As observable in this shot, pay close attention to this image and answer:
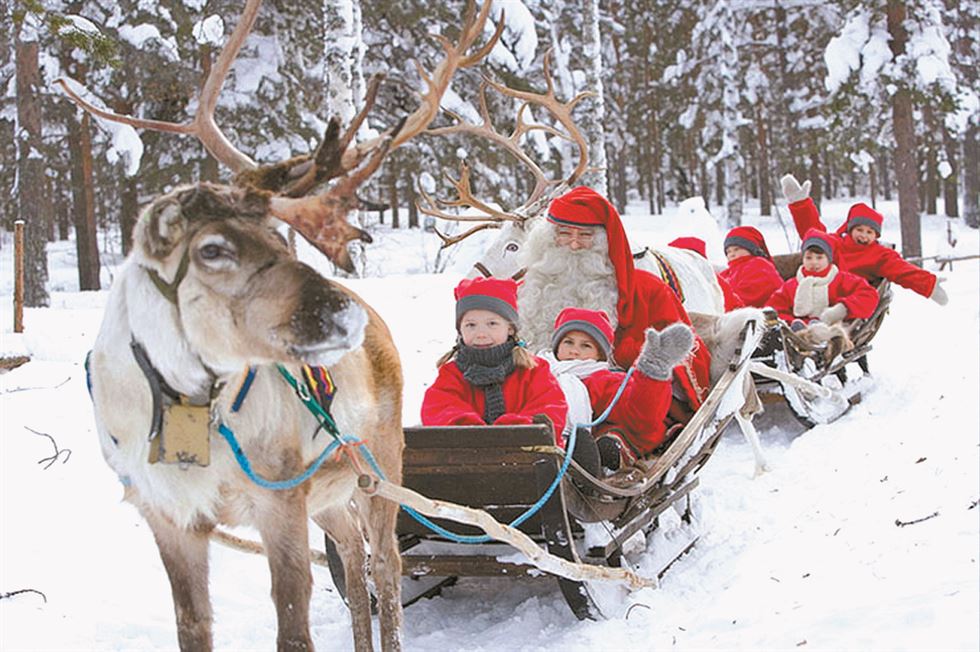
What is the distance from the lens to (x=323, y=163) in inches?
108

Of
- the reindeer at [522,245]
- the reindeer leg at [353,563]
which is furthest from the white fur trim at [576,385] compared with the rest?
the reindeer at [522,245]

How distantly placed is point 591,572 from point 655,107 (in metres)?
33.7

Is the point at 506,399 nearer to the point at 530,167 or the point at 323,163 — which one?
the point at 323,163

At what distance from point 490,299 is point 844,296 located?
5.83 metres

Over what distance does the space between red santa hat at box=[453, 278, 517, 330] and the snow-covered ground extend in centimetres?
145

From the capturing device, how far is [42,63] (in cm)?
1519

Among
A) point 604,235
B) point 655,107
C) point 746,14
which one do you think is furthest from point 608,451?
point 655,107

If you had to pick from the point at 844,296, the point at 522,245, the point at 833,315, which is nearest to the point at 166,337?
the point at 522,245

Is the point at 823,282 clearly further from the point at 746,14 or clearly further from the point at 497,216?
the point at 746,14

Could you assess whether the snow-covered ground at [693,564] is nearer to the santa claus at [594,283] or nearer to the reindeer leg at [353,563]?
the reindeer leg at [353,563]

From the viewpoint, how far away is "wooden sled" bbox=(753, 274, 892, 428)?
7980 millimetres

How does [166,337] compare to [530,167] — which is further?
[530,167]

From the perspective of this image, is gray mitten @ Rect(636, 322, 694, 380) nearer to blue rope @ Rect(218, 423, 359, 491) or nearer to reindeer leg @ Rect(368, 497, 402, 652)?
reindeer leg @ Rect(368, 497, 402, 652)

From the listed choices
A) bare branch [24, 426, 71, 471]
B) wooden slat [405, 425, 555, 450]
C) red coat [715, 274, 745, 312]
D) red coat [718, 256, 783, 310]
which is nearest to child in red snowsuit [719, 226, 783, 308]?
red coat [718, 256, 783, 310]
